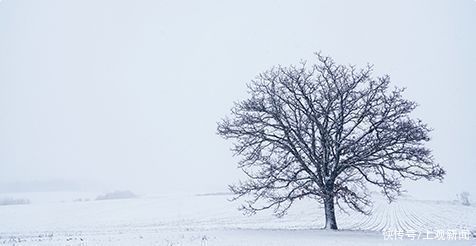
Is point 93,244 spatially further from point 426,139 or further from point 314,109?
point 426,139

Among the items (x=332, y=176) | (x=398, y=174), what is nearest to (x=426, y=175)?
(x=398, y=174)

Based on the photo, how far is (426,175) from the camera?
2355 cm

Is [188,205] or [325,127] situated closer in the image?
[325,127]

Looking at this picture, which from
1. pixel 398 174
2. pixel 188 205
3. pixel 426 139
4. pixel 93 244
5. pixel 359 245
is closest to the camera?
pixel 359 245

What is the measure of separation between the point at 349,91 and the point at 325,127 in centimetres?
243

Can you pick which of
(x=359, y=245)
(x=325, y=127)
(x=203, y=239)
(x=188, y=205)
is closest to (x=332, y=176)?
(x=325, y=127)

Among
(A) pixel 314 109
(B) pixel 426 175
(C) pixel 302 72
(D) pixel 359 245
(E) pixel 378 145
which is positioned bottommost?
(D) pixel 359 245

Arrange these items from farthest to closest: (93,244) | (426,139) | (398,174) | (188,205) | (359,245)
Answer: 1. (188,205)
2. (398,174)
3. (426,139)
4. (93,244)
5. (359,245)

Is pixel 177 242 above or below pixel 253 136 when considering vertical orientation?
below

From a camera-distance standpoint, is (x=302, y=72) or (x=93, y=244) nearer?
(x=93, y=244)

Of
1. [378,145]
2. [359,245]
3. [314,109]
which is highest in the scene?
[314,109]

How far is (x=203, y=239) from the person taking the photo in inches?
766

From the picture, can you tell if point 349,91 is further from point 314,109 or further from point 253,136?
point 253,136

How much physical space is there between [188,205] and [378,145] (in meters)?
47.9
